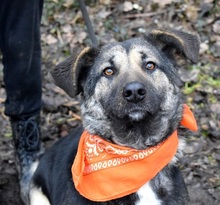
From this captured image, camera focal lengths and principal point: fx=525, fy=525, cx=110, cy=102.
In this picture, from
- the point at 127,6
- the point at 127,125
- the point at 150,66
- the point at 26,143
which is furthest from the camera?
the point at 127,6

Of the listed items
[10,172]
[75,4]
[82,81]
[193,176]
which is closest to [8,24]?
[82,81]

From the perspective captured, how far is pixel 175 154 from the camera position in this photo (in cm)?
429

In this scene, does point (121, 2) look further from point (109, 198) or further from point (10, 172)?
point (109, 198)

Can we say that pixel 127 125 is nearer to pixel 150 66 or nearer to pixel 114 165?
pixel 114 165

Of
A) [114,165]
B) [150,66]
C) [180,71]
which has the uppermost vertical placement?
[150,66]

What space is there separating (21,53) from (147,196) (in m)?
1.93

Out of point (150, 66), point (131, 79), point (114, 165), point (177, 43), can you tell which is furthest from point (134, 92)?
point (114, 165)

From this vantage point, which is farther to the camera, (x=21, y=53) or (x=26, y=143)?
(x=26, y=143)

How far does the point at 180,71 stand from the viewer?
653 cm

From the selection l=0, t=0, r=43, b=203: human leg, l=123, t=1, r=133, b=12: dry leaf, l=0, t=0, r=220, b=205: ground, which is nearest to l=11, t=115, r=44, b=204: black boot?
l=0, t=0, r=43, b=203: human leg

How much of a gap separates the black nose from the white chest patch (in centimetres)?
77

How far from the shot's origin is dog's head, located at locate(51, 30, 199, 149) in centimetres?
393

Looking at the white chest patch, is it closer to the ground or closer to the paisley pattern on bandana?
the paisley pattern on bandana

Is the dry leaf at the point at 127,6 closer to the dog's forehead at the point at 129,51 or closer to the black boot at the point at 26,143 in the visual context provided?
the black boot at the point at 26,143
